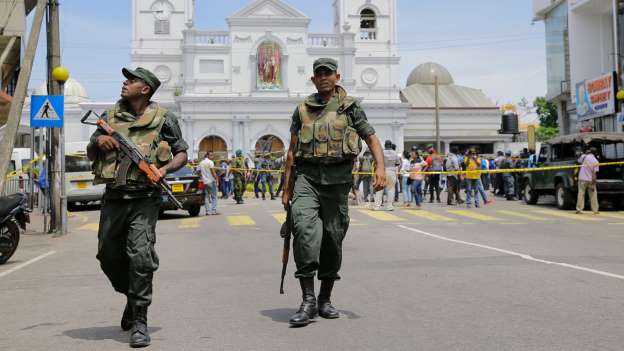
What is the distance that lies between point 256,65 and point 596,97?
112 feet

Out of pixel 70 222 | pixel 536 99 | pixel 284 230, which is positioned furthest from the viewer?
pixel 536 99

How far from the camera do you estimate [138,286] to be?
4934 mm

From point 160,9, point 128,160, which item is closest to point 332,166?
point 128,160

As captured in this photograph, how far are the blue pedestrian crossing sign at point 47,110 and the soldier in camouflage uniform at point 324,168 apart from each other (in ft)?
30.8

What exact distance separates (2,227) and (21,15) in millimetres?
15812

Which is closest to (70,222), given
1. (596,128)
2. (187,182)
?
(187,182)

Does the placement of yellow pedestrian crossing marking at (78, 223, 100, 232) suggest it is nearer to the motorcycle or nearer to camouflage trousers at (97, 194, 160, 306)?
the motorcycle

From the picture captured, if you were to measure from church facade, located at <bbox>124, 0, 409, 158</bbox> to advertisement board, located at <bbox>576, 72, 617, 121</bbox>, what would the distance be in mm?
28226

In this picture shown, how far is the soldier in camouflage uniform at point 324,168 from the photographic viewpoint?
555 cm

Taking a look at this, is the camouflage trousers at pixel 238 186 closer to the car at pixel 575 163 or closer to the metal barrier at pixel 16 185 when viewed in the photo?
the metal barrier at pixel 16 185

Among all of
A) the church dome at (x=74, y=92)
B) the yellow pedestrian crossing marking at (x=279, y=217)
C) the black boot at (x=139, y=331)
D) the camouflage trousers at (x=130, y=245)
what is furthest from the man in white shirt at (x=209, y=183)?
the church dome at (x=74, y=92)

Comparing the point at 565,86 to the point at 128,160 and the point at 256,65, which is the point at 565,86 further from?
the point at 128,160

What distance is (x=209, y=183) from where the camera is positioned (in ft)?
62.2

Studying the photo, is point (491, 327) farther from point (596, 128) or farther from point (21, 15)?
point (596, 128)
